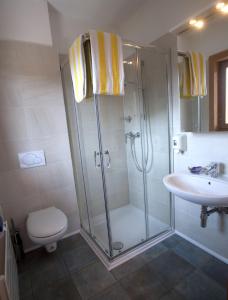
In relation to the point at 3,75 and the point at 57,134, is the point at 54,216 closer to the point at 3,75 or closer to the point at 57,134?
the point at 57,134

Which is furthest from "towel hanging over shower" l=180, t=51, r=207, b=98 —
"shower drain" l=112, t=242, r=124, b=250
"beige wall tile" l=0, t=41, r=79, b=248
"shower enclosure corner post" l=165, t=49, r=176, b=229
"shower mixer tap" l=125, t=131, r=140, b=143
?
"shower drain" l=112, t=242, r=124, b=250

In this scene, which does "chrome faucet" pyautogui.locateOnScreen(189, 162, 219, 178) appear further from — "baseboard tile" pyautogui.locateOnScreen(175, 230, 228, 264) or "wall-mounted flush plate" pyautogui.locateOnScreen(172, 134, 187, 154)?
"baseboard tile" pyautogui.locateOnScreen(175, 230, 228, 264)

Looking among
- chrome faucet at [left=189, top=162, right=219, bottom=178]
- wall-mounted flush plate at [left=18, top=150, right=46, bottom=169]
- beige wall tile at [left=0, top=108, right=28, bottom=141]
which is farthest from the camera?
wall-mounted flush plate at [left=18, top=150, right=46, bottom=169]

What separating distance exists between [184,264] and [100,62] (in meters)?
2.05

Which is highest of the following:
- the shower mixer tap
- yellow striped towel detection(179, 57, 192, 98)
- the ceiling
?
the ceiling

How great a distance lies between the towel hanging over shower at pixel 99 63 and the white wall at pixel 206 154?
76cm

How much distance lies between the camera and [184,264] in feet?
5.65

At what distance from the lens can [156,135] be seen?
7.22 ft

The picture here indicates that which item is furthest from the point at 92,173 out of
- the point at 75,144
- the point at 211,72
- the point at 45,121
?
the point at 211,72

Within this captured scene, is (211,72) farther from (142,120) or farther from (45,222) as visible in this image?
(45,222)

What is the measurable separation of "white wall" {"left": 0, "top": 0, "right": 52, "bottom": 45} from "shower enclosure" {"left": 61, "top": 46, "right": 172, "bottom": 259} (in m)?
0.41

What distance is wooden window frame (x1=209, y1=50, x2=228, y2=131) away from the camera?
4.89 ft

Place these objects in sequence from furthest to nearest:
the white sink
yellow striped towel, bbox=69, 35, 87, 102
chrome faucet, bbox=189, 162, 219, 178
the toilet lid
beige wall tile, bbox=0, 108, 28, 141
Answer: beige wall tile, bbox=0, 108, 28, 141
the toilet lid
chrome faucet, bbox=189, 162, 219, 178
yellow striped towel, bbox=69, 35, 87, 102
the white sink

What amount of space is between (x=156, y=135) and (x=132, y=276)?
1537 mm
